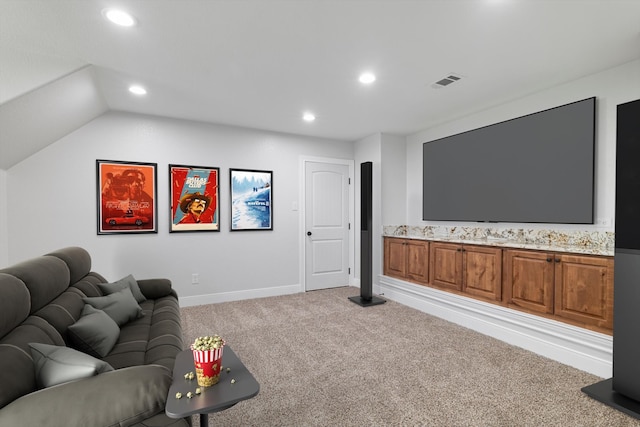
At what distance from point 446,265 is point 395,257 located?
0.95m

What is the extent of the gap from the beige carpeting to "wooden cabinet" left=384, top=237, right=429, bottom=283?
0.61m

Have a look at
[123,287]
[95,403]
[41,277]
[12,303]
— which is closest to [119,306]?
[123,287]

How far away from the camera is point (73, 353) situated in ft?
4.29

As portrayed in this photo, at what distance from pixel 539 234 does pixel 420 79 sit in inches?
81.2

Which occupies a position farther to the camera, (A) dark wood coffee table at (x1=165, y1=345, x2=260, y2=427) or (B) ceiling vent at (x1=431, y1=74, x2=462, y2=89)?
(B) ceiling vent at (x1=431, y1=74, x2=462, y2=89)

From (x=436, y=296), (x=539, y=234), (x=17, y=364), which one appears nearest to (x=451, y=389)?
(x=436, y=296)

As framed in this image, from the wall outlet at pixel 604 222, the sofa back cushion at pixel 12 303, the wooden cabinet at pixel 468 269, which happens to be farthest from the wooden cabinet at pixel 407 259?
the sofa back cushion at pixel 12 303

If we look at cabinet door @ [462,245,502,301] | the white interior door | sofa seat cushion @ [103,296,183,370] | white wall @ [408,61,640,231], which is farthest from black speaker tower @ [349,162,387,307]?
sofa seat cushion @ [103,296,183,370]

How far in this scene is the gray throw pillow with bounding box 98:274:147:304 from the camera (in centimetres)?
254

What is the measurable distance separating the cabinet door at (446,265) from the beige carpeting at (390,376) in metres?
0.46

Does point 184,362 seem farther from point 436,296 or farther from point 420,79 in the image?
point 436,296

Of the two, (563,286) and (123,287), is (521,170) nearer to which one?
(563,286)

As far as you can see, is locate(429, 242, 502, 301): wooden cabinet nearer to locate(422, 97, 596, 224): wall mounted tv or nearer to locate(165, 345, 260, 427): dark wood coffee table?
locate(422, 97, 596, 224): wall mounted tv

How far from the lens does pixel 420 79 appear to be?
302cm
